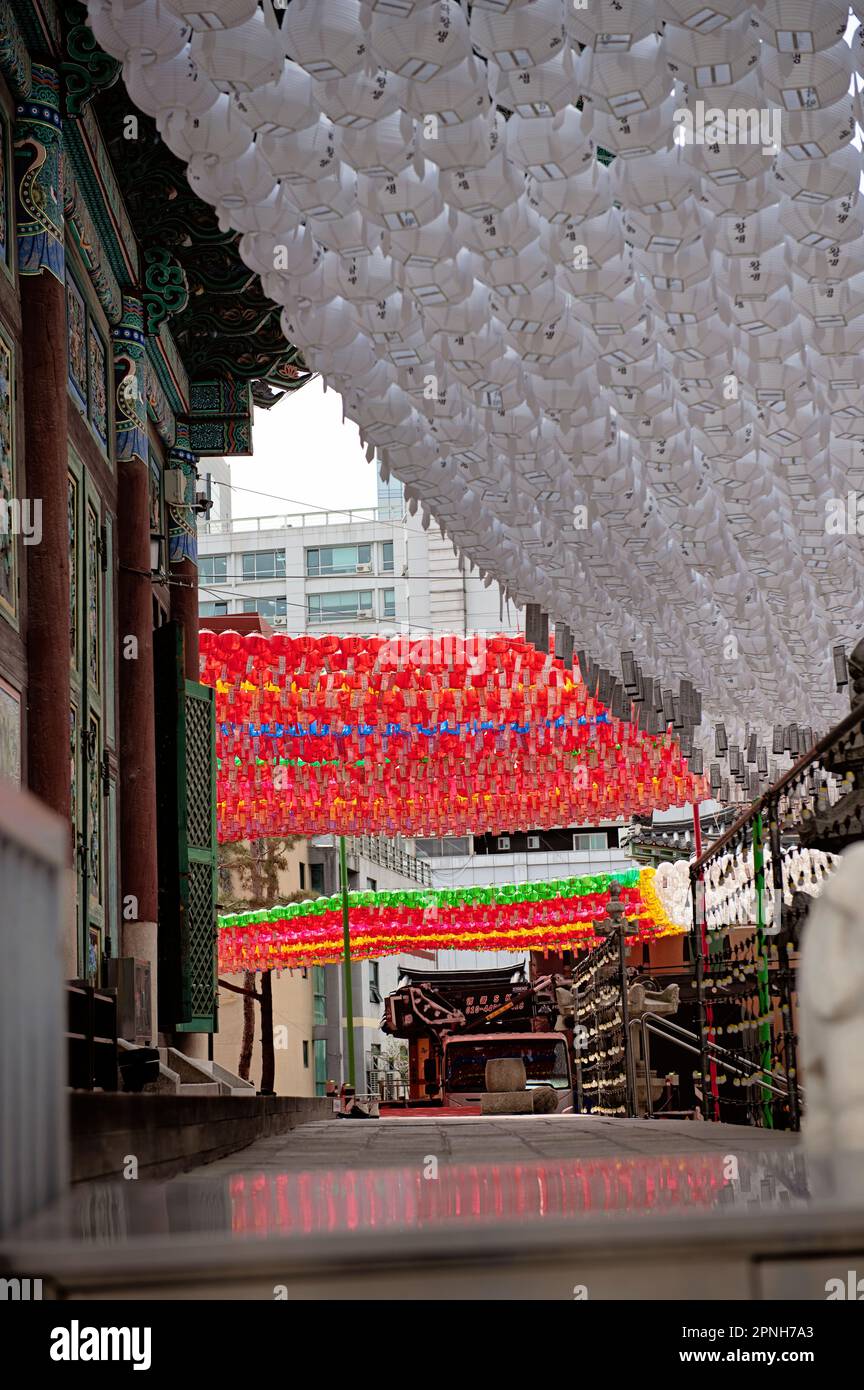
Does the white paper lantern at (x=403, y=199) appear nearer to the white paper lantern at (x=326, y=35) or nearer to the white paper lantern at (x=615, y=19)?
the white paper lantern at (x=326, y=35)

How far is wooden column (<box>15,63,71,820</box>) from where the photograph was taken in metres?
8.47

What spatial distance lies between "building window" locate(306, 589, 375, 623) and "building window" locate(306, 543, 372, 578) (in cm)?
102

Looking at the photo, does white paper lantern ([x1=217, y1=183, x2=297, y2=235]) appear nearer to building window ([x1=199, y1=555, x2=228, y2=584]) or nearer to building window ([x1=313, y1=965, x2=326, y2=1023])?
building window ([x1=313, y1=965, x2=326, y2=1023])

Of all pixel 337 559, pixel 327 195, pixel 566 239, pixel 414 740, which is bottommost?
pixel 414 740

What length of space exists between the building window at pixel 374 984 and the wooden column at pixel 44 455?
1628 inches

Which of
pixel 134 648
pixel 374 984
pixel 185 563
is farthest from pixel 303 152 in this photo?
pixel 374 984

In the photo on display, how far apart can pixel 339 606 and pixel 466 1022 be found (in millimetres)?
35341

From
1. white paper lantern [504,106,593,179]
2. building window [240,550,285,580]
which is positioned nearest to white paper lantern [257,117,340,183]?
white paper lantern [504,106,593,179]

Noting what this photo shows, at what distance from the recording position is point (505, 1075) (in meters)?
18.7

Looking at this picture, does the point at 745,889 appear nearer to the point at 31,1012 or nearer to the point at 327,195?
the point at 327,195

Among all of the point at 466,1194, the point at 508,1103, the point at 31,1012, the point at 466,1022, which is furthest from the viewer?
the point at 466,1022

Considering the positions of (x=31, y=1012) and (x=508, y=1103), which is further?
(x=508, y=1103)

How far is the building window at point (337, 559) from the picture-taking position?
214ft

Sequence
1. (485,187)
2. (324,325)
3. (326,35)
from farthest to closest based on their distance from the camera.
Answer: (324,325) → (485,187) → (326,35)
